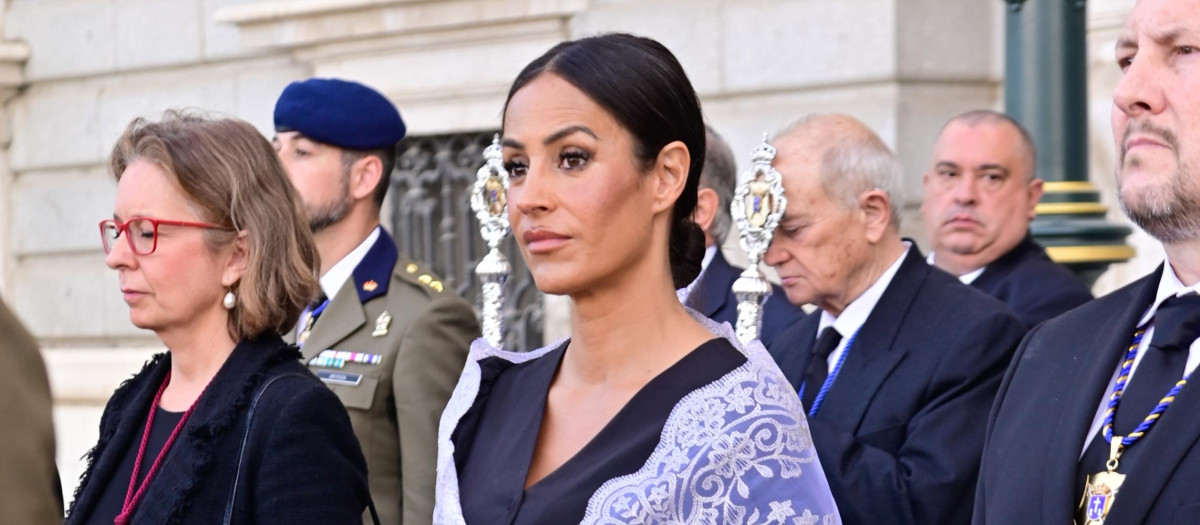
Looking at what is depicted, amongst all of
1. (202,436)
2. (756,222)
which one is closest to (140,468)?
(202,436)

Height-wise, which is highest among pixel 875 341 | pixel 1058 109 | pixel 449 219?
pixel 1058 109

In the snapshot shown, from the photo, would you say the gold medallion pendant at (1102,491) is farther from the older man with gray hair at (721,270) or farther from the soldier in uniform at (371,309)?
the older man with gray hair at (721,270)

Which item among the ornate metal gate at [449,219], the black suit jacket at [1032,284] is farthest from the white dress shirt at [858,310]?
the ornate metal gate at [449,219]

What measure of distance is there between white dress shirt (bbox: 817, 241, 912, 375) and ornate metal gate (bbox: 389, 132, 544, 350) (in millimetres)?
4033

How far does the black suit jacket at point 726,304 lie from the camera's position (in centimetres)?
494

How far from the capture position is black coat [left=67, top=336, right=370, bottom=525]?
127 inches

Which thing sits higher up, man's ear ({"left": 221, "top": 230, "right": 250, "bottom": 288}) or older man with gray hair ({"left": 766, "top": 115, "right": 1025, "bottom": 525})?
man's ear ({"left": 221, "top": 230, "right": 250, "bottom": 288})

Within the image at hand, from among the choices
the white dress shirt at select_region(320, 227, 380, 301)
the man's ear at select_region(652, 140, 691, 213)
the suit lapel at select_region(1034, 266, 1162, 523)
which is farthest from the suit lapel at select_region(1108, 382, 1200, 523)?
the white dress shirt at select_region(320, 227, 380, 301)

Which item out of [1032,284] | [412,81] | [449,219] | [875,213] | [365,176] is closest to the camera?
[875,213]

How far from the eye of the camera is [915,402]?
159 inches

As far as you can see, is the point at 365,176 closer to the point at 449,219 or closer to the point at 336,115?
the point at 336,115

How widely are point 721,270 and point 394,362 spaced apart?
109cm

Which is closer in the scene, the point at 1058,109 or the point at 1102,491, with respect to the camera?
the point at 1102,491

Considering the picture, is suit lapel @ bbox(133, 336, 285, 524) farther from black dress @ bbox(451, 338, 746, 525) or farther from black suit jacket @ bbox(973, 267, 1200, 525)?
black suit jacket @ bbox(973, 267, 1200, 525)
